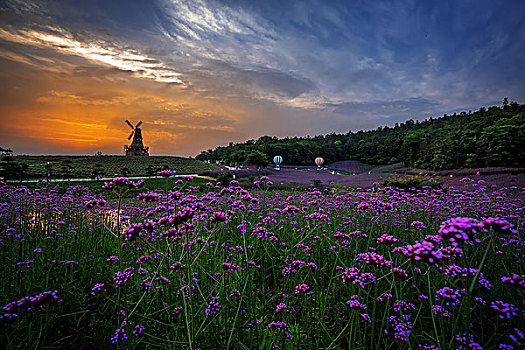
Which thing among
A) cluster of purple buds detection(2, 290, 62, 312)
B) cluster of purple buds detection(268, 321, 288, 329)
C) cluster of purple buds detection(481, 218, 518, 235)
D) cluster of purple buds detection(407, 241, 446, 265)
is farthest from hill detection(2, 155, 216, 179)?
cluster of purple buds detection(481, 218, 518, 235)

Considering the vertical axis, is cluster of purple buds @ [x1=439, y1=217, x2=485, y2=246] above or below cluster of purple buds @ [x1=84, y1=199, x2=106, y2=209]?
above

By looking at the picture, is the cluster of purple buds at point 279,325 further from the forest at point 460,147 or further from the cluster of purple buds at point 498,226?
the forest at point 460,147

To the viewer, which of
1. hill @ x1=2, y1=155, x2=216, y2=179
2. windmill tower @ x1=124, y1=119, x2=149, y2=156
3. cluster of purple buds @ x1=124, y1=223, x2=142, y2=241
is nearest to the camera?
cluster of purple buds @ x1=124, y1=223, x2=142, y2=241

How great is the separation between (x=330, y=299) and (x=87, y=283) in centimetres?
352

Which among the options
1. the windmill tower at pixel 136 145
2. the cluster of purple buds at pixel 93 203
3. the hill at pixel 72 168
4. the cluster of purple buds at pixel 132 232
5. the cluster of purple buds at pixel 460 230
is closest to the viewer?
the cluster of purple buds at pixel 460 230

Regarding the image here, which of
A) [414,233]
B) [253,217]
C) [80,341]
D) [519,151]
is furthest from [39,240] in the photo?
[519,151]

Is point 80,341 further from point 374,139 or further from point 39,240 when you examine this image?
point 374,139

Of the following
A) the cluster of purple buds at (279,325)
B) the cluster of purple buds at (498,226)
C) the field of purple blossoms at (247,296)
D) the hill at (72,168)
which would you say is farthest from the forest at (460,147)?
the cluster of purple buds at (279,325)

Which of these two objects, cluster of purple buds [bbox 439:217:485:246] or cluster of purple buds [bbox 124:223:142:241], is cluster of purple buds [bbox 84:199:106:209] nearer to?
cluster of purple buds [bbox 124:223:142:241]

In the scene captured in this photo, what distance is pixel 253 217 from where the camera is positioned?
620 cm

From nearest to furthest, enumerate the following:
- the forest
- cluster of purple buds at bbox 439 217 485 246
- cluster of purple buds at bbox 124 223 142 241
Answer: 1. cluster of purple buds at bbox 439 217 485 246
2. cluster of purple buds at bbox 124 223 142 241
3. the forest

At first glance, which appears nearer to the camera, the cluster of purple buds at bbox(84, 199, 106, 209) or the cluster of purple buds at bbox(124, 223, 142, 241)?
the cluster of purple buds at bbox(124, 223, 142, 241)

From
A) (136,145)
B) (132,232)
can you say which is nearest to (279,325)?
(132,232)

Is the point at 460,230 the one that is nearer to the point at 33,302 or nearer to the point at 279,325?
the point at 279,325
